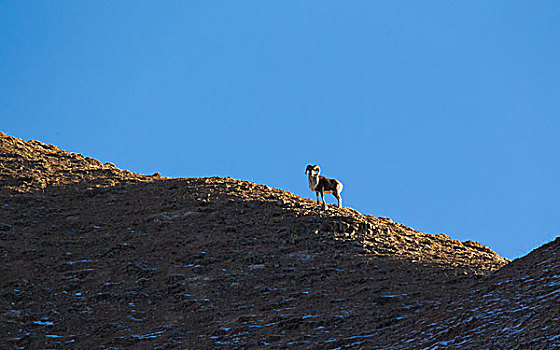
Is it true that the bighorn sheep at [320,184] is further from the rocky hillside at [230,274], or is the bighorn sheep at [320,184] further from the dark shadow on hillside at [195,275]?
the dark shadow on hillside at [195,275]

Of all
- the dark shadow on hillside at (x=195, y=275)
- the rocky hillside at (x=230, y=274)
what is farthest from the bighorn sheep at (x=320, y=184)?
the dark shadow on hillside at (x=195, y=275)

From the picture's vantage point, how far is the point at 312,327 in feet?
55.2

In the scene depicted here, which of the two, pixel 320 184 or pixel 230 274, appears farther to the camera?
pixel 320 184

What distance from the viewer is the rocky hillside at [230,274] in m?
15.4

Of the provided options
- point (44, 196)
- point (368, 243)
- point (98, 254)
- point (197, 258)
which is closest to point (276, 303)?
point (197, 258)

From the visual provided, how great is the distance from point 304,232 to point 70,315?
11.4 m

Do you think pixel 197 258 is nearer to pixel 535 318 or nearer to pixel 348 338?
pixel 348 338

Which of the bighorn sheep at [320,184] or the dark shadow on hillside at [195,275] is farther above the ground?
the bighorn sheep at [320,184]

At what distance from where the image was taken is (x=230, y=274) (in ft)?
76.2

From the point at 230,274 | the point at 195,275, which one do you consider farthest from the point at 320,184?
the point at 195,275

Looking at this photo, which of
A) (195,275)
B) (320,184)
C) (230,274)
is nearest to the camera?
(230,274)

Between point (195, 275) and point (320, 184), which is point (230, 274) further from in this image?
point (320, 184)

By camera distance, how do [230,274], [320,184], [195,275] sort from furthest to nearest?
[320,184] → [195,275] → [230,274]

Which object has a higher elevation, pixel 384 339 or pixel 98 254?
pixel 98 254
